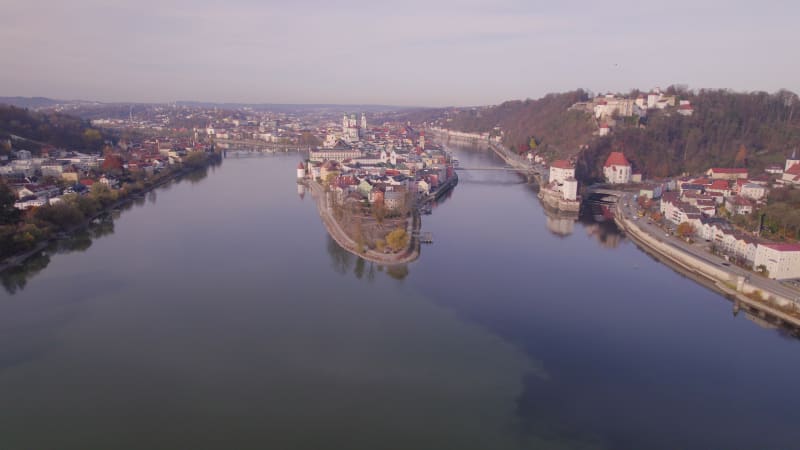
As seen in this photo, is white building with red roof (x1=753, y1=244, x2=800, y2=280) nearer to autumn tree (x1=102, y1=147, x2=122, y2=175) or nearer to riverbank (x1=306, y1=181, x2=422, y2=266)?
riverbank (x1=306, y1=181, x2=422, y2=266)

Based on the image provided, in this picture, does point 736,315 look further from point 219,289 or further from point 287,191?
point 287,191

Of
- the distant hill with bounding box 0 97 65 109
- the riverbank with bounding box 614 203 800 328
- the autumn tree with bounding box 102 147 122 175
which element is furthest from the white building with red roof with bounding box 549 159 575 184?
the distant hill with bounding box 0 97 65 109

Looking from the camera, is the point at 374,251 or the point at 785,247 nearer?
the point at 785,247

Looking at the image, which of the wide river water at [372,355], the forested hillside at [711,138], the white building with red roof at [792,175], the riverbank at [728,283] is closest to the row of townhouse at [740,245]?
the riverbank at [728,283]

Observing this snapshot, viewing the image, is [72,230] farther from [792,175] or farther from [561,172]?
[792,175]

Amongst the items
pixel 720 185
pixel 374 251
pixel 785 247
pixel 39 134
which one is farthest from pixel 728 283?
pixel 39 134

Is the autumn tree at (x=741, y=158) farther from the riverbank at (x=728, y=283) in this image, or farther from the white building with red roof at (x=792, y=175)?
the riverbank at (x=728, y=283)

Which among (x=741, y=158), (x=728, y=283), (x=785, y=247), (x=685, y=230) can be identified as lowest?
(x=728, y=283)
